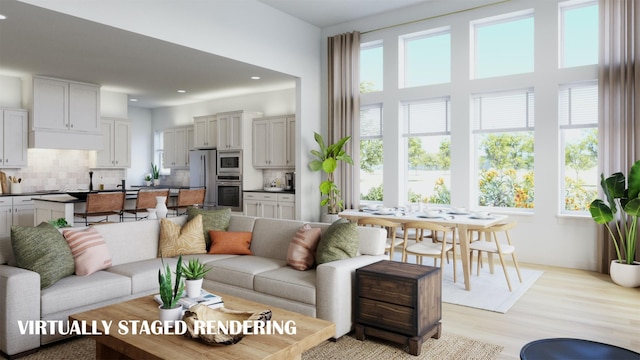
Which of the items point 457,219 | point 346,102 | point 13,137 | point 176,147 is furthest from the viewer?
point 176,147

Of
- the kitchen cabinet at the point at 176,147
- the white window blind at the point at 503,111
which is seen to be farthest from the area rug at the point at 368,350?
the kitchen cabinet at the point at 176,147

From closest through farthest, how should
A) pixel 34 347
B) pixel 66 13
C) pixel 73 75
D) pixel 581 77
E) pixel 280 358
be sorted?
pixel 280 358 < pixel 34 347 < pixel 66 13 < pixel 581 77 < pixel 73 75

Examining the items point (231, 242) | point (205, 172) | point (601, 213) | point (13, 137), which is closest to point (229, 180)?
point (205, 172)

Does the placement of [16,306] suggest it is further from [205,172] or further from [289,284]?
[205,172]

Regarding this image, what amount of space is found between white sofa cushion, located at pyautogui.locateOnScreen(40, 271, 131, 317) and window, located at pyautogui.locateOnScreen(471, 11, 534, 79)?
5.25m

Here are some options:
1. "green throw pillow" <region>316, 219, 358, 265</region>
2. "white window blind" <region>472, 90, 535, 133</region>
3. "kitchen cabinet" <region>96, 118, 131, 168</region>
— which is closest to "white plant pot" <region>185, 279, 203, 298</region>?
"green throw pillow" <region>316, 219, 358, 265</region>

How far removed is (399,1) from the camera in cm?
649

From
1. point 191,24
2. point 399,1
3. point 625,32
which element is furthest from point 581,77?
point 191,24

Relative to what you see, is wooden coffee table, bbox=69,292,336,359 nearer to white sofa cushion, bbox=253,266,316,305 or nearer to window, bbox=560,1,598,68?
white sofa cushion, bbox=253,266,316,305

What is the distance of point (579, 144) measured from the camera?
5.56 m

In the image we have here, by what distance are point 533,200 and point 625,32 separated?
224cm

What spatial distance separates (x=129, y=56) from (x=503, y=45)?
5067 mm

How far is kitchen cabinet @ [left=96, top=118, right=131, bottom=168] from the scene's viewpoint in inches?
327

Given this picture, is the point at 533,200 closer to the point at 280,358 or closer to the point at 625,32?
the point at 625,32
